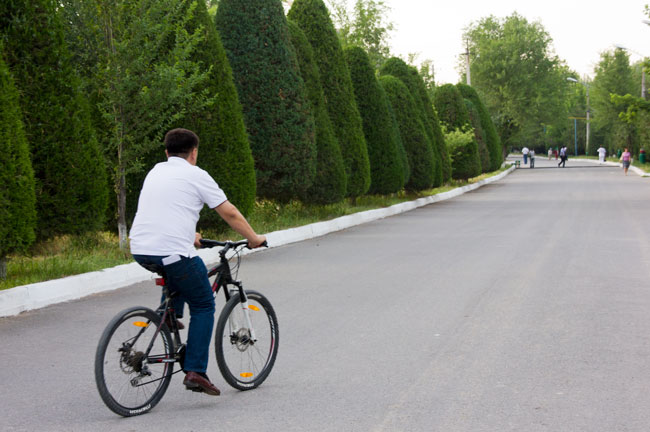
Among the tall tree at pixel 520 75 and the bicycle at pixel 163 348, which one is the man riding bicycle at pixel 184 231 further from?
the tall tree at pixel 520 75

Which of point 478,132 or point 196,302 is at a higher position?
point 478,132

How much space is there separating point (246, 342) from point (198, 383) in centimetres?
56

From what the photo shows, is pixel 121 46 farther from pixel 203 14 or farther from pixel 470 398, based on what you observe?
pixel 470 398

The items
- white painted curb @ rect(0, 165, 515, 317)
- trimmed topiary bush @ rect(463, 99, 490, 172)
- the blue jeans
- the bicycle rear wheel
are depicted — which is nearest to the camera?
the bicycle rear wheel

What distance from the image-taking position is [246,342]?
5672 millimetres

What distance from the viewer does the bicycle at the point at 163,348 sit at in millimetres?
4910

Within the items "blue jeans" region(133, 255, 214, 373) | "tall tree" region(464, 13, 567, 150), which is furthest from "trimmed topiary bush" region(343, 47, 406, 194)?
"tall tree" region(464, 13, 567, 150)

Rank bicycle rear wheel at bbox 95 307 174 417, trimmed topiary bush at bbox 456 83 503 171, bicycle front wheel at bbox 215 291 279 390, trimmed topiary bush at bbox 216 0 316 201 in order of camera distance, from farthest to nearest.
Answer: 1. trimmed topiary bush at bbox 456 83 503 171
2. trimmed topiary bush at bbox 216 0 316 201
3. bicycle front wheel at bbox 215 291 279 390
4. bicycle rear wheel at bbox 95 307 174 417

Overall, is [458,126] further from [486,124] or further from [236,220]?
[236,220]

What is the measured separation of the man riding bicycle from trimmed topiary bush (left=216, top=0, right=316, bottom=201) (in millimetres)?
13450

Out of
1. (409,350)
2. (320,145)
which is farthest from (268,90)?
(409,350)

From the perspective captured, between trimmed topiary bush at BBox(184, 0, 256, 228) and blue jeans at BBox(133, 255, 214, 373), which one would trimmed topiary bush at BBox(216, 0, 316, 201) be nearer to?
trimmed topiary bush at BBox(184, 0, 256, 228)

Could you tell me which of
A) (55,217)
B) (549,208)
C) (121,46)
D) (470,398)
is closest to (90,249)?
(55,217)

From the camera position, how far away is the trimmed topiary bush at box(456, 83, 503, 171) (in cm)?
5109
